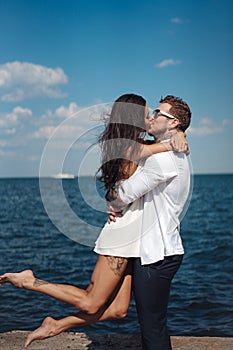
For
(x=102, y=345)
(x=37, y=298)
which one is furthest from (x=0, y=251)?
(x=102, y=345)

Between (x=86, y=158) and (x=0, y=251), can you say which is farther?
(x=0, y=251)

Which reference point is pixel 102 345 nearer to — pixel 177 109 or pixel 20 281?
pixel 20 281

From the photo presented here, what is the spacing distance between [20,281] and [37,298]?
20.4ft

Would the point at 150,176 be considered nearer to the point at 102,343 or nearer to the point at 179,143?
the point at 179,143

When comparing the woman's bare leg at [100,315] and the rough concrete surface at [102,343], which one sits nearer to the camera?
the woman's bare leg at [100,315]

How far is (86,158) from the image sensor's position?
380 centimetres

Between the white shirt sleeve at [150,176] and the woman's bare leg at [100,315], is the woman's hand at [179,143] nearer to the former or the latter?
the white shirt sleeve at [150,176]

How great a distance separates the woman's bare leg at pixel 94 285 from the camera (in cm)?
354

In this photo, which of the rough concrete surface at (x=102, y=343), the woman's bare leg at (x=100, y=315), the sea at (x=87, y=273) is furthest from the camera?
the sea at (x=87, y=273)

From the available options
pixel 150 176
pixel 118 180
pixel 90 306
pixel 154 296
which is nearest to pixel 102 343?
pixel 90 306

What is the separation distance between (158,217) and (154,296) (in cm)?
57

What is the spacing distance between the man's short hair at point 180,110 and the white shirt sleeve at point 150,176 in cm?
29

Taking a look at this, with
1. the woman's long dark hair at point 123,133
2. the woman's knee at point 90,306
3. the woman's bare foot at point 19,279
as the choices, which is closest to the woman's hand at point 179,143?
the woman's long dark hair at point 123,133

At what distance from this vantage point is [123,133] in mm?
3475
